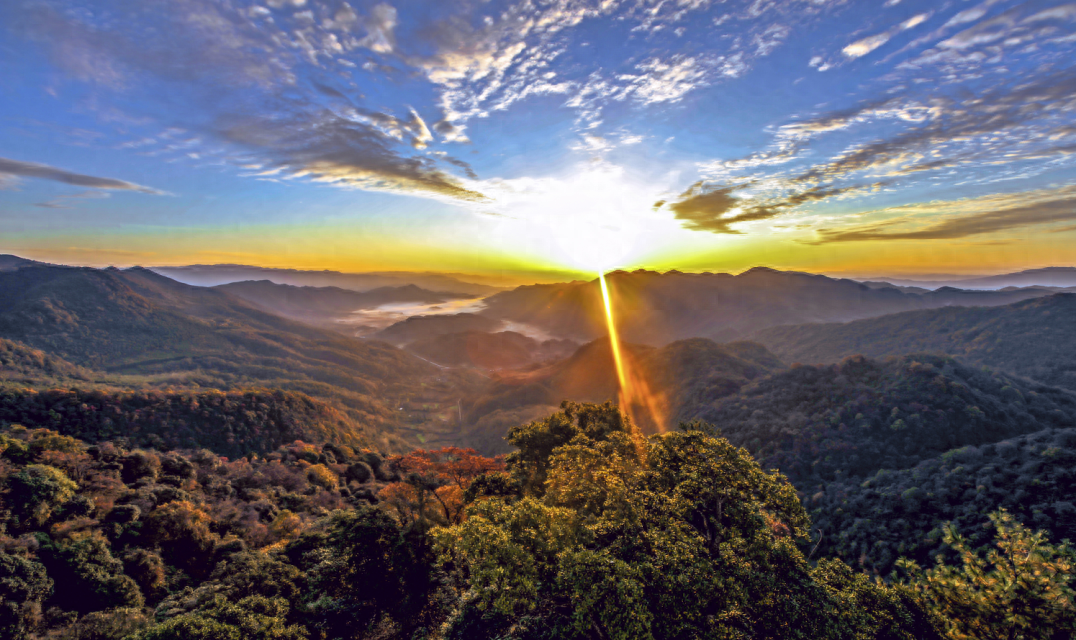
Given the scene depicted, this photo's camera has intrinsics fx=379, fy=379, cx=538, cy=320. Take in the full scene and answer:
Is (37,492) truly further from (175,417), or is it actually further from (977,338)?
(977,338)

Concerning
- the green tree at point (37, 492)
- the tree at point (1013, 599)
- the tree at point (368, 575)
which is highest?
the tree at point (1013, 599)

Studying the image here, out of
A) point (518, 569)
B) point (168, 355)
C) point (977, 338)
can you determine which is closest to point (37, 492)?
point (518, 569)

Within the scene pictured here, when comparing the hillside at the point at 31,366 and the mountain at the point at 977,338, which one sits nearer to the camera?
the hillside at the point at 31,366

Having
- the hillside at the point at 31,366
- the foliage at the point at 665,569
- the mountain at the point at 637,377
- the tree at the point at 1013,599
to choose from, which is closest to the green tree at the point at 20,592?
the foliage at the point at 665,569

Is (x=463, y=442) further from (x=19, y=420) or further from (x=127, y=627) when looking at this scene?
(x=127, y=627)

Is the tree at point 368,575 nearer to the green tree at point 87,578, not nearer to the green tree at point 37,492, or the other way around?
the green tree at point 87,578

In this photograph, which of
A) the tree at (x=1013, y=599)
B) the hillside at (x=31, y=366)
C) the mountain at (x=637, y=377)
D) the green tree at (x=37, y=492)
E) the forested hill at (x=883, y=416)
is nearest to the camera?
the tree at (x=1013, y=599)

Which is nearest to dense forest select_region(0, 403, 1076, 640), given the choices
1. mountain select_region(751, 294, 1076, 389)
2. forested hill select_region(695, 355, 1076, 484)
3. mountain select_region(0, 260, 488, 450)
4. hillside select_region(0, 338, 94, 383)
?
forested hill select_region(695, 355, 1076, 484)
